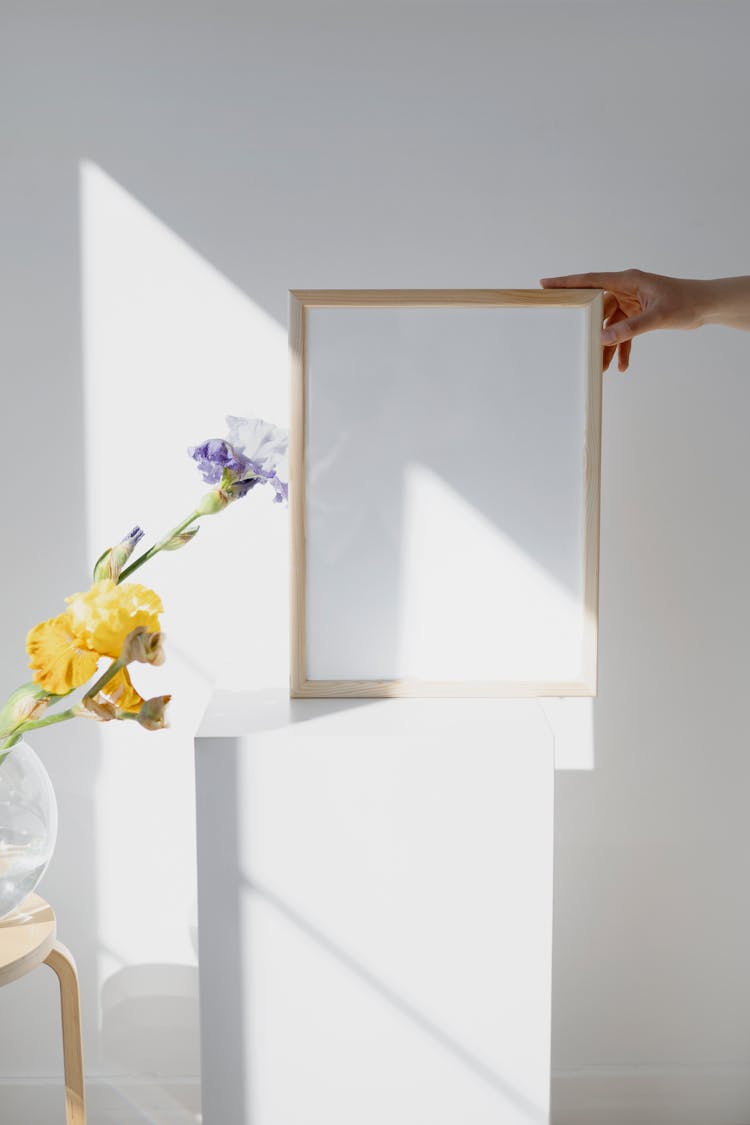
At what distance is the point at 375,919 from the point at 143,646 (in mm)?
376

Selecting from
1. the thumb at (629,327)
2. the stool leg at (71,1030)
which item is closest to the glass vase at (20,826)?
the stool leg at (71,1030)

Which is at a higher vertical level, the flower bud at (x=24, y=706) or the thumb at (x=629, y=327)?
the thumb at (x=629, y=327)

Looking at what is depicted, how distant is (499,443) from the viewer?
1.11m

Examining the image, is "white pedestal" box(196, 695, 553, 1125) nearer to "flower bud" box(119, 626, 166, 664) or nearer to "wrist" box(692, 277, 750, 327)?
"flower bud" box(119, 626, 166, 664)

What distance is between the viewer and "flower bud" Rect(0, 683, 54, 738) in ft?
3.43

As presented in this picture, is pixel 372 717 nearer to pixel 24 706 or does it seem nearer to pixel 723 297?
pixel 24 706

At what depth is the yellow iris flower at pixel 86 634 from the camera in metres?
0.93

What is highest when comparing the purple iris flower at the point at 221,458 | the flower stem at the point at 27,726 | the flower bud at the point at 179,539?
the purple iris flower at the point at 221,458

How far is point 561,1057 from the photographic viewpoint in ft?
5.45

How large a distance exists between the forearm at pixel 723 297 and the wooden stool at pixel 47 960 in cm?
113

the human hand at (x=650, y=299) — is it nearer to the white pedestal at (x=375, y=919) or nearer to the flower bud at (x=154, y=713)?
the white pedestal at (x=375, y=919)

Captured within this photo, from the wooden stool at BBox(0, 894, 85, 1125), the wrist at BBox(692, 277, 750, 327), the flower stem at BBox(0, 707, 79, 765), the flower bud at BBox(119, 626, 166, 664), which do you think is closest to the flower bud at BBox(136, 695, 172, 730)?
the flower bud at BBox(119, 626, 166, 664)

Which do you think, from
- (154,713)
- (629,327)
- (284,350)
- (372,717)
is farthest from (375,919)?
(284,350)

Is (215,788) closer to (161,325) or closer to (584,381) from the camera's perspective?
(584,381)
